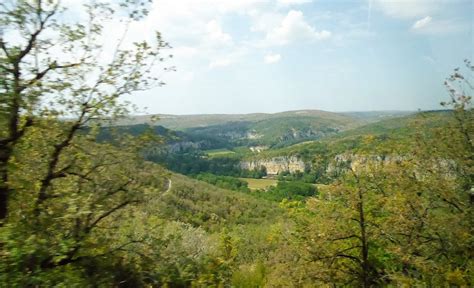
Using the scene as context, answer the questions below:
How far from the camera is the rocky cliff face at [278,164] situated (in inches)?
6737

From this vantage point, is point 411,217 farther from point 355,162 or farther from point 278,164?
point 278,164

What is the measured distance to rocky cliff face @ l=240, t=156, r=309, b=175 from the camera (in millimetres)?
171125

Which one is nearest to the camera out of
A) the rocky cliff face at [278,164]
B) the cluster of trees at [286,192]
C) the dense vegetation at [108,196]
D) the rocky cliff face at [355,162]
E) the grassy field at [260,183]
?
the dense vegetation at [108,196]

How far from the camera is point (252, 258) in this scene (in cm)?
5012

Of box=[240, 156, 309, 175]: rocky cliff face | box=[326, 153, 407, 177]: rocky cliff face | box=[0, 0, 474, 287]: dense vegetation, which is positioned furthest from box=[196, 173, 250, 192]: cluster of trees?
box=[0, 0, 474, 287]: dense vegetation

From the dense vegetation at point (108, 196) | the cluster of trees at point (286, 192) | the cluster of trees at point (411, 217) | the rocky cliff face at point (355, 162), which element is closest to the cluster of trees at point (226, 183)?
the cluster of trees at point (286, 192)

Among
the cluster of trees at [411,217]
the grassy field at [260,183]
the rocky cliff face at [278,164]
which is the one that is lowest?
the grassy field at [260,183]

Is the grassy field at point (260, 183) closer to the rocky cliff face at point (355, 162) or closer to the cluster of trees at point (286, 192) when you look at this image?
the cluster of trees at point (286, 192)

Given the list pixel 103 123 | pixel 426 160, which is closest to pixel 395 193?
pixel 426 160

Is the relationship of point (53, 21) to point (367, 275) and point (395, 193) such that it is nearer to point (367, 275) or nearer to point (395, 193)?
point (395, 193)

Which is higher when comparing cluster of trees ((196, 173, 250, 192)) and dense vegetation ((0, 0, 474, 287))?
dense vegetation ((0, 0, 474, 287))

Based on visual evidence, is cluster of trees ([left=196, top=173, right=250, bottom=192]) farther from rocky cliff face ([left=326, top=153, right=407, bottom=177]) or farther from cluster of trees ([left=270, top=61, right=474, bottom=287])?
cluster of trees ([left=270, top=61, right=474, bottom=287])

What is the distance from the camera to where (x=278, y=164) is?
592ft

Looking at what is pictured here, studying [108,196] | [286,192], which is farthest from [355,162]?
[286,192]
